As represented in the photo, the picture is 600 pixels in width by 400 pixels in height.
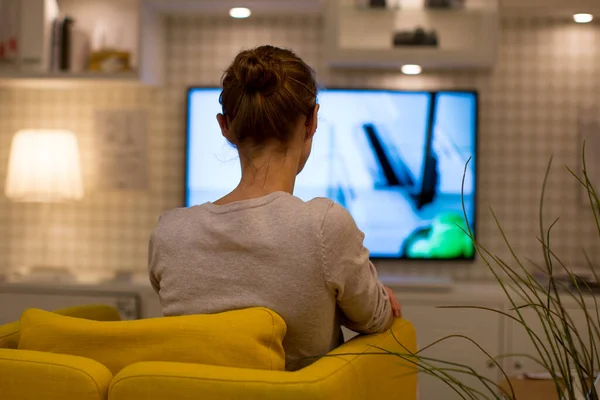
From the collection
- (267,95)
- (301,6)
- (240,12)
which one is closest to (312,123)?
(267,95)

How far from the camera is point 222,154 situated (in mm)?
3301

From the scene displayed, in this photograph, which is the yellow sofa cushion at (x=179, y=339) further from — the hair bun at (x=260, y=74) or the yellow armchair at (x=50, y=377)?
the hair bun at (x=260, y=74)

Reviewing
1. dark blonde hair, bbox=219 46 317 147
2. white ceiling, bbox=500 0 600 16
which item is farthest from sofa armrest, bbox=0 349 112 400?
white ceiling, bbox=500 0 600 16

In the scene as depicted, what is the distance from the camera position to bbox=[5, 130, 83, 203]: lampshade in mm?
3262

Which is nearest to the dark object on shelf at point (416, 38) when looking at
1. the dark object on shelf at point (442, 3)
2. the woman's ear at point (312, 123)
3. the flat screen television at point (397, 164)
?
the dark object on shelf at point (442, 3)

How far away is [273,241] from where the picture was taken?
1343 mm

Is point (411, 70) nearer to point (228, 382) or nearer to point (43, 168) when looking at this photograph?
point (43, 168)

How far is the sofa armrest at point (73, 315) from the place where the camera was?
1546mm

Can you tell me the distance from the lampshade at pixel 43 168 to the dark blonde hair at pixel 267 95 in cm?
196

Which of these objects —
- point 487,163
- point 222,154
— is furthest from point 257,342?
point 487,163

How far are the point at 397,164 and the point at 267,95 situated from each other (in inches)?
74.9

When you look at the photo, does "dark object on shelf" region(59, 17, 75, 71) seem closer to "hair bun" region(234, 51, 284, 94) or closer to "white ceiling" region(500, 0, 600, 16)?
"white ceiling" region(500, 0, 600, 16)

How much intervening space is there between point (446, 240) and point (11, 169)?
1.97 metres

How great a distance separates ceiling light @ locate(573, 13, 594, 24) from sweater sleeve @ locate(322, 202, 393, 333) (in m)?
2.23
